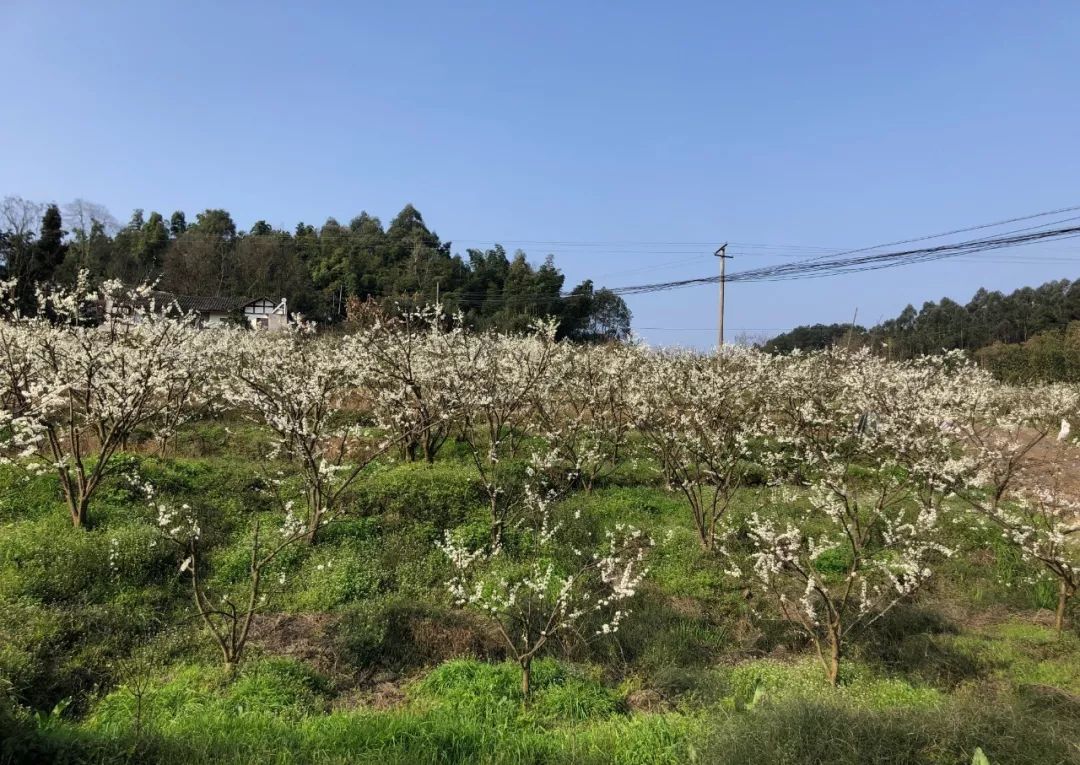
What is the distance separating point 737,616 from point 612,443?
5.50 meters

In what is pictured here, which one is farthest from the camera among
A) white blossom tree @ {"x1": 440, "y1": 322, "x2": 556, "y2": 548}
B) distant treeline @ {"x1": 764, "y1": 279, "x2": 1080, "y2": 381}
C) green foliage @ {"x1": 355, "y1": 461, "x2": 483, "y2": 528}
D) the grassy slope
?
distant treeline @ {"x1": 764, "y1": 279, "x2": 1080, "y2": 381}

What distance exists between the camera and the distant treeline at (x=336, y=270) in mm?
44656

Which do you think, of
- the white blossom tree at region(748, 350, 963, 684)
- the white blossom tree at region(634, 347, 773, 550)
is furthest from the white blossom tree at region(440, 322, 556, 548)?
the white blossom tree at region(748, 350, 963, 684)

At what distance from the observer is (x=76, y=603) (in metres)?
6.30

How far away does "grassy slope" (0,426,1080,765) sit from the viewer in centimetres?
371

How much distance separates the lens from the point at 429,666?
6.02 m

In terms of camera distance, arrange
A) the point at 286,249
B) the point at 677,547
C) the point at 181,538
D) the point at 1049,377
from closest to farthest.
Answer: the point at 181,538, the point at 677,547, the point at 1049,377, the point at 286,249

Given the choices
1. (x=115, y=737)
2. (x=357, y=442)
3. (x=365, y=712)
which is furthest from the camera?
(x=357, y=442)

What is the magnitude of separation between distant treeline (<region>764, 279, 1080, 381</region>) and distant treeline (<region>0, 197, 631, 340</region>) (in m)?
15.6

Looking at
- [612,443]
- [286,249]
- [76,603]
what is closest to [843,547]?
[612,443]

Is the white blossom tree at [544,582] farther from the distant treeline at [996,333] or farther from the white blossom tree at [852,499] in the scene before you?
the distant treeline at [996,333]

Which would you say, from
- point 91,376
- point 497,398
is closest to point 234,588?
point 91,376

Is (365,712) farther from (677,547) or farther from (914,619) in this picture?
(914,619)

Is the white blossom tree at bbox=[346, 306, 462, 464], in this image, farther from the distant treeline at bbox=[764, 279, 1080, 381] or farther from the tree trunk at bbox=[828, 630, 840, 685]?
the distant treeline at bbox=[764, 279, 1080, 381]
